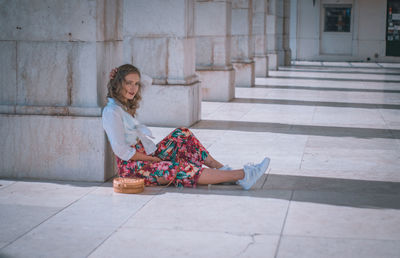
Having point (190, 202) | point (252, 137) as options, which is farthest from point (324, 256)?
point (252, 137)

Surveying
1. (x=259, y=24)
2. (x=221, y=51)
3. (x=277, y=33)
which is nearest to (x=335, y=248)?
(x=221, y=51)

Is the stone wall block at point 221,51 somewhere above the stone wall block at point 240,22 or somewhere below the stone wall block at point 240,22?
below

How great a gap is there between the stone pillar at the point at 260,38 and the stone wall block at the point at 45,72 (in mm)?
14660

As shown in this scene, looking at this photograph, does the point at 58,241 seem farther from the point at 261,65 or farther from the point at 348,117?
the point at 261,65

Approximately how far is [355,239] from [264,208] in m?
1.01

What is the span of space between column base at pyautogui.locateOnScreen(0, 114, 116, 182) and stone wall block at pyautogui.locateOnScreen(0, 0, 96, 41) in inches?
32.0

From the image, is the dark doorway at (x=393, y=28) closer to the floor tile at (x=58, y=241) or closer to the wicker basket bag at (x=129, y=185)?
the wicker basket bag at (x=129, y=185)

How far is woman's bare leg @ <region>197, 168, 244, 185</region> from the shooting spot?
601cm

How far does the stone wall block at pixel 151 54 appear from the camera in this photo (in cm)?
1005

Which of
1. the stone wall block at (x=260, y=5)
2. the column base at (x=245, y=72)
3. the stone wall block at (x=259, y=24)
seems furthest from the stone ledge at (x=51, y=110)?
the stone wall block at (x=260, y=5)

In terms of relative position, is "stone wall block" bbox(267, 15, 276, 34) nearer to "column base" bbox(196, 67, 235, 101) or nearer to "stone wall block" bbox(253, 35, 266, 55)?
"stone wall block" bbox(253, 35, 266, 55)

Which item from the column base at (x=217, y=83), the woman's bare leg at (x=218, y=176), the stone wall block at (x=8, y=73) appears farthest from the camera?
the column base at (x=217, y=83)

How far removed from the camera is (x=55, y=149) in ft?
21.0

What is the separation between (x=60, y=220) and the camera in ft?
16.4
